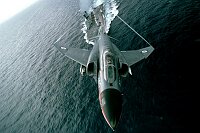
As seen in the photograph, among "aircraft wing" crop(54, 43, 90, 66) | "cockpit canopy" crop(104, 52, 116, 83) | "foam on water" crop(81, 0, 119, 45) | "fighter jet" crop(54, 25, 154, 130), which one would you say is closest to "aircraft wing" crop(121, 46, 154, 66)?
"fighter jet" crop(54, 25, 154, 130)

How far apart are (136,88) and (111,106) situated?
13.1 metres

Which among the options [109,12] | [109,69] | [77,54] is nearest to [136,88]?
[109,69]

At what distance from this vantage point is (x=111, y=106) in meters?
24.4

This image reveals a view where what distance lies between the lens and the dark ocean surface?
29.6 m

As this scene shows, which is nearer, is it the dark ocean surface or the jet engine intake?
the dark ocean surface

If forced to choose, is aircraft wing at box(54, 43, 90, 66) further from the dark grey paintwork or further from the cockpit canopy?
the cockpit canopy

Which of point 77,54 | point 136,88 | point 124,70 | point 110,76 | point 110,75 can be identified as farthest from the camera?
point 77,54

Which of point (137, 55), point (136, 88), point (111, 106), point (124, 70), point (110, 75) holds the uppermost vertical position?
point (137, 55)

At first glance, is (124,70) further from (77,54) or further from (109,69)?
(77,54)

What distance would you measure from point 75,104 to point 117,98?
18534 millimetres

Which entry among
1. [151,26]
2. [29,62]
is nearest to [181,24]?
[151,26]

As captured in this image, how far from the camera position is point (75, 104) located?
136 ft

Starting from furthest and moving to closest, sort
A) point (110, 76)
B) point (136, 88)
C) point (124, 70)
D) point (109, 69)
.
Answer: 1. point (136, 88)
2. point (124, 70)
3. point (109, 69)
4. point (110, 76)

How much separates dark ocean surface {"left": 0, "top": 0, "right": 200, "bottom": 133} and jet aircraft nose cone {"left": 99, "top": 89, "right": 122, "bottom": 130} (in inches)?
268
